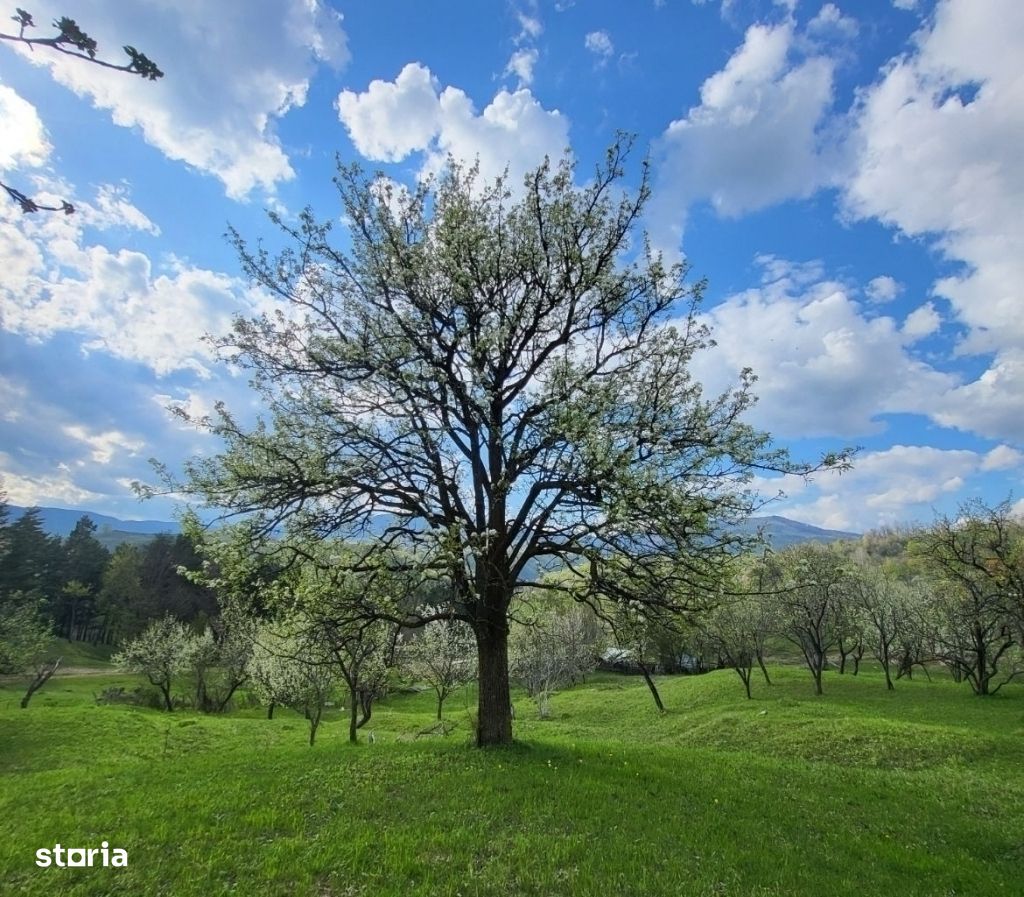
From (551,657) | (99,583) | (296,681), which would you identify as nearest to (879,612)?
(551,657)

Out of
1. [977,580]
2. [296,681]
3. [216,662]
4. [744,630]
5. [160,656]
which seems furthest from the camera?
[216,662]

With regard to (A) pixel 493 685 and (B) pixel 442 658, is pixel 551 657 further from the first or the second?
(A) pixel 493 685

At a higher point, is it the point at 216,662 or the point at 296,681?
the point at 296,681

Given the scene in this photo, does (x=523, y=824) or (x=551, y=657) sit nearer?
(x=523, y=824)

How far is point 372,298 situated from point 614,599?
11248mm

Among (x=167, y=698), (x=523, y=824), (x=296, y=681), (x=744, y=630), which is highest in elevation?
(x=744, y=630)

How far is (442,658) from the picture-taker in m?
46.3

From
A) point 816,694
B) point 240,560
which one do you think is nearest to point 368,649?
point 240,560

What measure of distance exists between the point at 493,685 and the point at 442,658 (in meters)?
32.4

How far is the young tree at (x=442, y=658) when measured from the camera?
151 feet

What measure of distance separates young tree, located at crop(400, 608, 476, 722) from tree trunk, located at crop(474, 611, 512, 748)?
3050cm

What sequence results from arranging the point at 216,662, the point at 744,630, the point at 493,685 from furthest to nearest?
the point at 216,662 < the point at 744,630 < the point at 493,685

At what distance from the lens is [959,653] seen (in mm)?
44625

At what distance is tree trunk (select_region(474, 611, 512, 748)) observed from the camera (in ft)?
52.7
